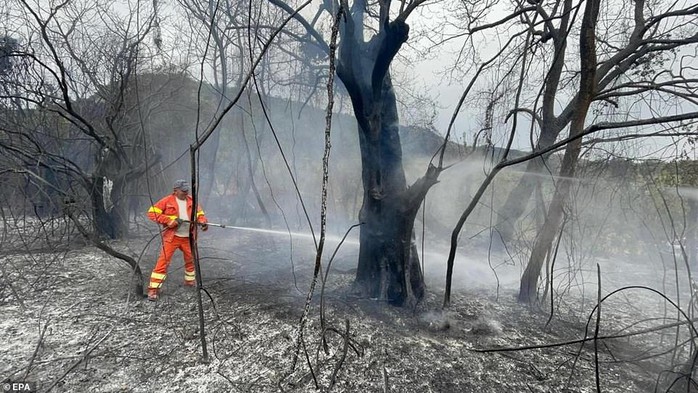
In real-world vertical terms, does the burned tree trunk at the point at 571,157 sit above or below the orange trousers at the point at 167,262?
above

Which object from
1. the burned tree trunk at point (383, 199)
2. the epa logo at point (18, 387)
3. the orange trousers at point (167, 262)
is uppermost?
the burned tree trunk at point (383, 199)

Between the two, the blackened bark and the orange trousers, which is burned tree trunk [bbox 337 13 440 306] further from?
the orange trousers

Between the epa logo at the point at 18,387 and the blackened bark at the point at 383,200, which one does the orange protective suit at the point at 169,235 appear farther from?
the blackened bark at the point at 383,200

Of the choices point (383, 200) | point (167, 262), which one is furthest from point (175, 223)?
point (383, 200)

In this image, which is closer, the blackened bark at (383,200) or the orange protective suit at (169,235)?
the blackened bark at (383,200)

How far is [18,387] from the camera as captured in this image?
3.04 m

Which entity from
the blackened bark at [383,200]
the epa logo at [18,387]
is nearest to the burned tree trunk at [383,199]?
the blackened bark at [383,200]

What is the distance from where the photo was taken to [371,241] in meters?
5.25

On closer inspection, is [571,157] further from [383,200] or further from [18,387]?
[18,387]

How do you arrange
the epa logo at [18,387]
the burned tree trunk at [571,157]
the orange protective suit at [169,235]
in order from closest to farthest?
the epa logo at [18,387] < the burned tree trunk at [571,157] < the orange protective suit at [169,235]

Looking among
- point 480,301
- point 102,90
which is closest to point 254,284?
point 480,301

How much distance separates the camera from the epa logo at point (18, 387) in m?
3.02

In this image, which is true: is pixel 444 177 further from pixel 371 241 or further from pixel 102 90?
pixel 102 90

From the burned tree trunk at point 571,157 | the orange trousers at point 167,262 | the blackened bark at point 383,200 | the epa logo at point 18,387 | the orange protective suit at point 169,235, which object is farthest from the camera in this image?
the orange protective suit at point 169,235
